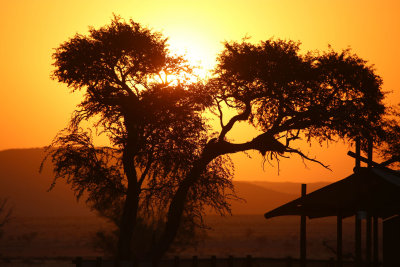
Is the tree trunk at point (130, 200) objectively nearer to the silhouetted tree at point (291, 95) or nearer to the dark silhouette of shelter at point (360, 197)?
the silhouetted tree at point (291, 95)

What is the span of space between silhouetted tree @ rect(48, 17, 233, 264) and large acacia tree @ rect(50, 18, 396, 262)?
4cm

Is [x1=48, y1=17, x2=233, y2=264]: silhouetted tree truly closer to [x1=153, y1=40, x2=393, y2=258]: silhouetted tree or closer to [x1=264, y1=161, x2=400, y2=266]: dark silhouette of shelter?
[x1=153, y1=40, x2=393, y2=258]: silhouetted tree

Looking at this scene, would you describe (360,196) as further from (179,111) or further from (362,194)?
(179,111)

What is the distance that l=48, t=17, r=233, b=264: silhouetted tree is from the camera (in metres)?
29.1

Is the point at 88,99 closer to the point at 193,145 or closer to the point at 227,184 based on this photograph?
the point at 193,145

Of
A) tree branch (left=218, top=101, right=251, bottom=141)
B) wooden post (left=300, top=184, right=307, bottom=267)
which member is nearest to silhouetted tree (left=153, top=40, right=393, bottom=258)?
tree branch (left=218, top=101, right=251, bottom=141)

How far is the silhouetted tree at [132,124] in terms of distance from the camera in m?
29.1

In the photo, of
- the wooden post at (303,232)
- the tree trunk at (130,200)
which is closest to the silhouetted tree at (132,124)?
the tree trunk at (130,200)

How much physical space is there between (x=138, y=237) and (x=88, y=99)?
515 inches

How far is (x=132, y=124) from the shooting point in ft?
95.8

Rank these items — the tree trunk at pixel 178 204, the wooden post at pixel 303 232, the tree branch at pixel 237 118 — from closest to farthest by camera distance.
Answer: the wooden post at pixel 303 232
the tree trunk at pixel 178 204
the tree branch at pixel 237 118

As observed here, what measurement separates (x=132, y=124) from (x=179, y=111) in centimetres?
206

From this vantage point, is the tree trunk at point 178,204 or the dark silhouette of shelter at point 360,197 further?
the tree trunk at point 178,204

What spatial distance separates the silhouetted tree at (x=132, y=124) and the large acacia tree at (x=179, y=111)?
0.04 meters
